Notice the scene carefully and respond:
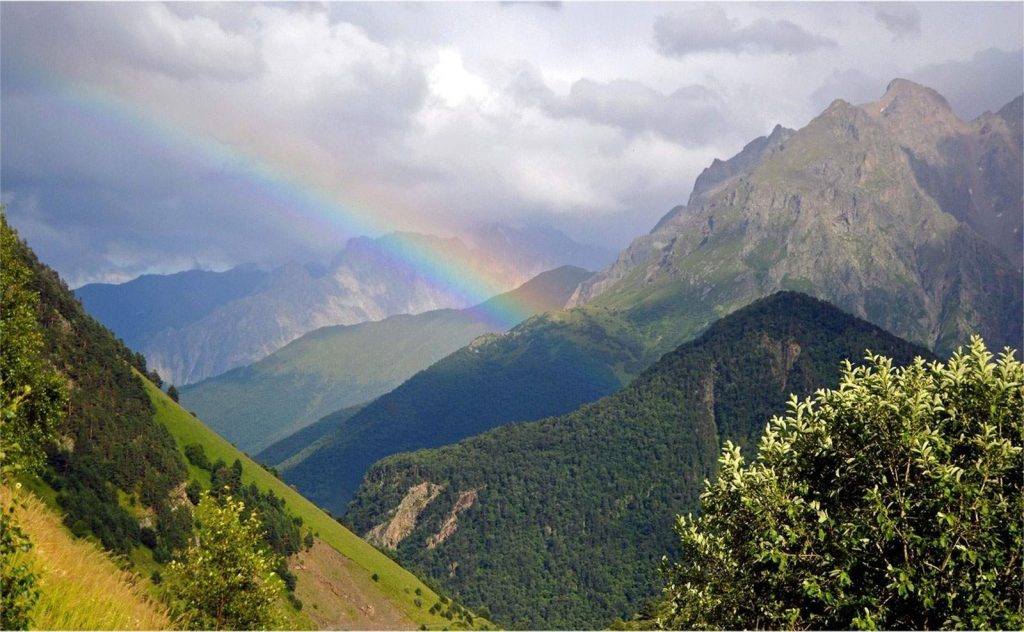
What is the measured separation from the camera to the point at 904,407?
2383 centimetres

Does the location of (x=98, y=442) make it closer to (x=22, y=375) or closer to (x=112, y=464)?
(x=112, y=464)

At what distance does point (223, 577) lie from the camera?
51812 millimetres

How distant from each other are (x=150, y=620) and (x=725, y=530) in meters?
22.2

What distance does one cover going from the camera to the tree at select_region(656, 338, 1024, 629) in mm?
22781

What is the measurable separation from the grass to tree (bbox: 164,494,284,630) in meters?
33.6

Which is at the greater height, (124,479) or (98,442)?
(98,442)

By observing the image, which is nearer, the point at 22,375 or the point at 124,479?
the point at 22,375

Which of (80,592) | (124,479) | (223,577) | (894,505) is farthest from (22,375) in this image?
(124,479)

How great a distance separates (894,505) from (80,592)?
76.5 ft

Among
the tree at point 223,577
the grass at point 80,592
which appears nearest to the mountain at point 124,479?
the tree at point 223,577

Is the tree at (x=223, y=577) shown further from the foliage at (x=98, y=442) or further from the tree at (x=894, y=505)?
the foliage at (x=98, y=442)

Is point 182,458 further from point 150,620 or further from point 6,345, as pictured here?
point 150,620

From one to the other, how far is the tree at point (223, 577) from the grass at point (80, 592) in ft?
110

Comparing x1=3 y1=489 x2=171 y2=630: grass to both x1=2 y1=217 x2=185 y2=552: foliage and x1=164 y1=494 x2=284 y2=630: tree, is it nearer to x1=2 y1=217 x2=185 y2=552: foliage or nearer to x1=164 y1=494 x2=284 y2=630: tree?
x1=164 y1=494 x2=284 y2=630: tree
